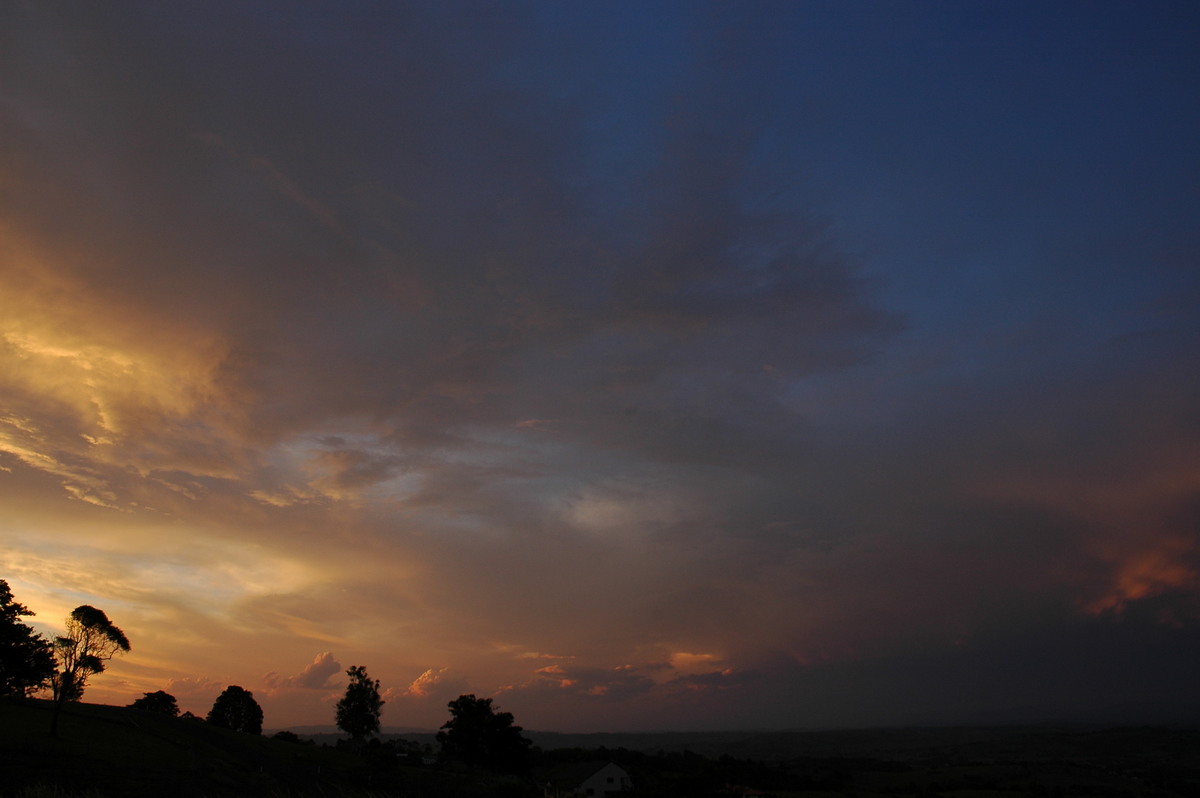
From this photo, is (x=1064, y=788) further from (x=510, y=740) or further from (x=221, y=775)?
(x=221, y=775)

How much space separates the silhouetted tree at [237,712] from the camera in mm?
103500

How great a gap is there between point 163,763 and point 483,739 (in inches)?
1945

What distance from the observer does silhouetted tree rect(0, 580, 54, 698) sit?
57938 mm

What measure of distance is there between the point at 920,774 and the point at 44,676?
140123 millimetres

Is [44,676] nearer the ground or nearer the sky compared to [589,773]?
nearer the sky

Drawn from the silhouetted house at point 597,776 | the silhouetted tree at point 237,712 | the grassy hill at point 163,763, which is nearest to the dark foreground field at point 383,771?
the grassy hill at point 163,763

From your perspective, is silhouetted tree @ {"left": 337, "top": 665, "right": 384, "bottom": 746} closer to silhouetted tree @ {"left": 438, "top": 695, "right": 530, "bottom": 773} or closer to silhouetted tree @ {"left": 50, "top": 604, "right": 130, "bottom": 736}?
silhouetted tree @ {"left": 438, "top": 695, "right": 530, "bottom": 773}

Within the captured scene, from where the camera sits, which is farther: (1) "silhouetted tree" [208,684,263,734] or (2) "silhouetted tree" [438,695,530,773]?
(1) "silhouetted tree" [208,684,263,734]

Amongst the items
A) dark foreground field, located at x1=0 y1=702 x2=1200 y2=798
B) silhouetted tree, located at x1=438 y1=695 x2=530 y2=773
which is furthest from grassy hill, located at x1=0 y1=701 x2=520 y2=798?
silhouetted tree, located at x1=438 y1=695 x2=530 y2=773

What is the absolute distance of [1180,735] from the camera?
170500 millimetres

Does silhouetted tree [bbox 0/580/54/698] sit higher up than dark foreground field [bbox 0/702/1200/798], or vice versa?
silhouetted tree [bbox 0/580/54/698]

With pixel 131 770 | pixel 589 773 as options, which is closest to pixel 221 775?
pixel 131 770

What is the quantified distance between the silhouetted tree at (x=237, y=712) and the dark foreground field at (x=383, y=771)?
14956 millimetres

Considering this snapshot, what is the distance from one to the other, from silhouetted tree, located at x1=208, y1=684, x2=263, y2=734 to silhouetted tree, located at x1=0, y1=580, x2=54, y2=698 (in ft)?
160
